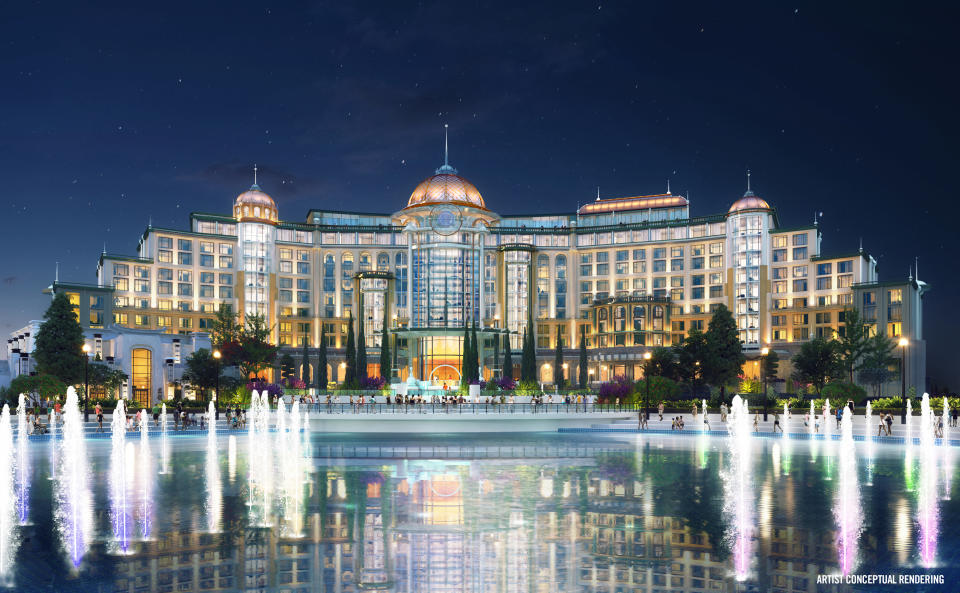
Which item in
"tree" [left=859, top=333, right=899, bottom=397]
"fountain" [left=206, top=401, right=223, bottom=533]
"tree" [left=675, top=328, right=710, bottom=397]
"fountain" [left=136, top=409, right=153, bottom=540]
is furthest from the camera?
"tree" [left=859, top=333, right=899, bottom=397]

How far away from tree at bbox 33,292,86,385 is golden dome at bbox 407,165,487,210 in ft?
161

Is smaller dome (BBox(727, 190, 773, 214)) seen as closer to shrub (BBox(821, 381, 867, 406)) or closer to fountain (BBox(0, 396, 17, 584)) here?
shrub (BBox(821, 381, 867, 406))

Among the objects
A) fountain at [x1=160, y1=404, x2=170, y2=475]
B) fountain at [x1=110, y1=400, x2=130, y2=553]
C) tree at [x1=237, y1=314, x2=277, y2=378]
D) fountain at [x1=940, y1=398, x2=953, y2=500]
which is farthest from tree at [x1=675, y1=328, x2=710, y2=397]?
fountain at [x1=110, y1=400, x2=130, y2=553]

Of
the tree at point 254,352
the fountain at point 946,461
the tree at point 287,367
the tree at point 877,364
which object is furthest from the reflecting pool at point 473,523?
the tree at point 287,367

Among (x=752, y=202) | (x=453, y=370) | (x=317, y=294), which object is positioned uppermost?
(x=752, y=202)

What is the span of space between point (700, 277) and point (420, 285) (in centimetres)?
3809

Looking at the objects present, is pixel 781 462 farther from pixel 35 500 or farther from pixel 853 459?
pixel 35 500

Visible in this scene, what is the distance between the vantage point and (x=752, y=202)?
100375 mm

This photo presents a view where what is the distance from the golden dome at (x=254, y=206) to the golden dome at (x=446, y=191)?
65.1ft

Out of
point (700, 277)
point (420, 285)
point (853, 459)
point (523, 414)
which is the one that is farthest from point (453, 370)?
point (853, 459)

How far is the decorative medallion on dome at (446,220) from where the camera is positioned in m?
101

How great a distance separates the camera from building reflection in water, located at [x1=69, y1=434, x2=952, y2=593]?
12.6 metres

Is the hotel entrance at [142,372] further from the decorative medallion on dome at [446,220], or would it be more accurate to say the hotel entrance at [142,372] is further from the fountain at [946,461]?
the fountain at [946,461]

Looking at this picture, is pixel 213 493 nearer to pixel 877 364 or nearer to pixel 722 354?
pixel 722 354
